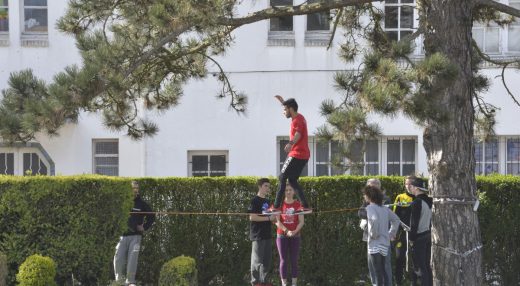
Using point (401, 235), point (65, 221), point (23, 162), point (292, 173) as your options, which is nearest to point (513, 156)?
point (401, 235)

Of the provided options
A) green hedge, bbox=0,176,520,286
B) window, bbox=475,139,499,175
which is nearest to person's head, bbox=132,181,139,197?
green hedge, bbox=0,176,520,286

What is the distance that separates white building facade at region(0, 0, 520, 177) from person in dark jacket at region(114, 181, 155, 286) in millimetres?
4865

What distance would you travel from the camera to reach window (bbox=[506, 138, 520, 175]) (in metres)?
19.8

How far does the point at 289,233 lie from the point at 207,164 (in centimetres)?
666

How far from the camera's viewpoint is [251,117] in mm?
19875

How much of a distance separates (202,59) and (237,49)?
6.06 meters

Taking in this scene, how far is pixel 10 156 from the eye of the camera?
2039 centimetres

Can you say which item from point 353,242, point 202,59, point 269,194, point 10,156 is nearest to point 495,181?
point 353,242

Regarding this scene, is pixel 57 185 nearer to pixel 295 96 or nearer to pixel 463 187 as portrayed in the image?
pixel 463 187

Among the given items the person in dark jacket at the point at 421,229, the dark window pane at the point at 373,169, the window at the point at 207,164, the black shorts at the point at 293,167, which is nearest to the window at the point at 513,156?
the dark window pane at the point at 373,169

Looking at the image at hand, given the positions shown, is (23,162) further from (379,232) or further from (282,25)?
(379,232)

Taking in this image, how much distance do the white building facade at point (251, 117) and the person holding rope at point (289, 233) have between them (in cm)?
585

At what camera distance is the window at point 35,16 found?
66.9 ft

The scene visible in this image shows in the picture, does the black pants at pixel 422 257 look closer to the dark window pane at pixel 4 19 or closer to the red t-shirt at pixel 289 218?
the red t-shirt at pixel 289 218
